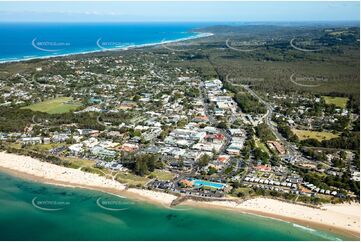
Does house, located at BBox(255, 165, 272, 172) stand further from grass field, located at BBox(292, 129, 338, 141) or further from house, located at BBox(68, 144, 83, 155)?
house, located at BBox(68, 144, 83, 155)

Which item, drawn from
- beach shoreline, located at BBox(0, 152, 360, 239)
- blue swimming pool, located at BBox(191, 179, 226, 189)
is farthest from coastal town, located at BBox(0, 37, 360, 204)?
beach shoreline, located at BBox(0, 152, 360, 239)

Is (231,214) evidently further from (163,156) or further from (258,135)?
(258,135)

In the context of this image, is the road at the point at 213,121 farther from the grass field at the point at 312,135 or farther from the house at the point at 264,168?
the grass field at the point at 312,135

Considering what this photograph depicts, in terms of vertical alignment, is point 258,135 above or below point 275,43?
below

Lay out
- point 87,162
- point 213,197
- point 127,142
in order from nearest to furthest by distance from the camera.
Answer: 1. point 213,197
2. point 87,162
3. point 127,142

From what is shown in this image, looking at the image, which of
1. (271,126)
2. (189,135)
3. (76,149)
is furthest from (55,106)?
(271,126)

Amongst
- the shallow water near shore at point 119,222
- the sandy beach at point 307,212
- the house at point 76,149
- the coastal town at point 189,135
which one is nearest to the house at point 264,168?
the coastal town at point 189,135

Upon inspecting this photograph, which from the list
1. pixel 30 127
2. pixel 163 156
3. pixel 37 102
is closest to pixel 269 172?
pixel 163 156
